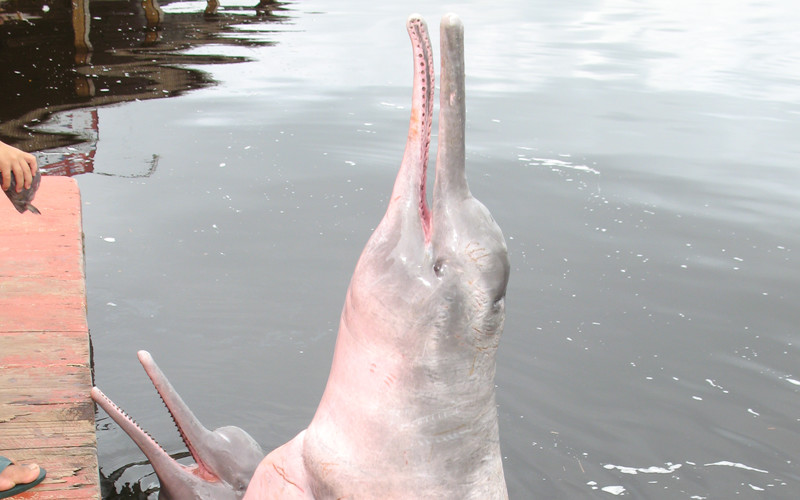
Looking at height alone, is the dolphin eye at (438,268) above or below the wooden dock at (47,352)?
above

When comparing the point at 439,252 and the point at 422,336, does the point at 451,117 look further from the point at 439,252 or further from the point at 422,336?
the point at 422,336

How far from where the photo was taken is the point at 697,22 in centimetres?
2025

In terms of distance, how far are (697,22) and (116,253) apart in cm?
1665

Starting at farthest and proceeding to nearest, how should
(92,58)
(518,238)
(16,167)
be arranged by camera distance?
(92,58) < (518,238) < (16,167)

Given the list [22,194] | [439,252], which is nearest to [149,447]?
[22,194]

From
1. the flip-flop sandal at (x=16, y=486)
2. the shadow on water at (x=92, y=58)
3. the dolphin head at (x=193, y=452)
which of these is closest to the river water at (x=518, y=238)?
the shadow on water at (x=92, y=58)

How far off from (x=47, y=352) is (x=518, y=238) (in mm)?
4560

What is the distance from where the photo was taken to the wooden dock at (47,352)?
11.4 feet

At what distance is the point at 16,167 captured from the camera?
3.41 meters

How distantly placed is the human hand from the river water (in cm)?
170

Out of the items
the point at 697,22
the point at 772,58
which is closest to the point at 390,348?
the point at 772,58

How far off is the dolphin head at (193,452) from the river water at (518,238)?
68 cm

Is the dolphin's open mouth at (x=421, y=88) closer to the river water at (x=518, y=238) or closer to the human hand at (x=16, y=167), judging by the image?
the human hand at (x=16, y=167)

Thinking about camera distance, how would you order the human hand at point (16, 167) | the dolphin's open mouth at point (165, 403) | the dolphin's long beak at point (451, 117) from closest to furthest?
the dolphin's long beak at point (451, 117), the human hand at point (16, 167), the dolphin's open mouth at point (165, 403)
